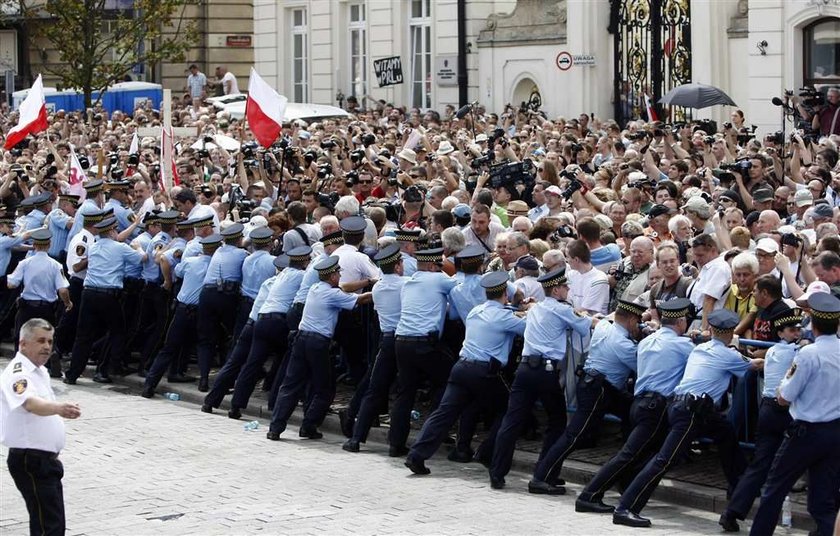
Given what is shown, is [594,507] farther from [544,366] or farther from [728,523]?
[544,366]

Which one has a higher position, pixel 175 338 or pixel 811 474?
pixel 175 338

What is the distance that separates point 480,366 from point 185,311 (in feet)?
17.2

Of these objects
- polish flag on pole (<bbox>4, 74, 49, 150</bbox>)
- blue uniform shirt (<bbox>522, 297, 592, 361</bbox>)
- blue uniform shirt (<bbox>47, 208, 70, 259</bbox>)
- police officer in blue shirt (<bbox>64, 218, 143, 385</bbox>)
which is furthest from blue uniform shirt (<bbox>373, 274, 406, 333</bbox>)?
polish flag on pole (<bbox>4, 74, 49, 150</bbox>)

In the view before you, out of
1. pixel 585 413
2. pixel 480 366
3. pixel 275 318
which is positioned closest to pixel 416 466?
pixel 480 366

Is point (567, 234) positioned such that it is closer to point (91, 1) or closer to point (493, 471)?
point (493, 471)

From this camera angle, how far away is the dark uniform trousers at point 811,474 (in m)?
11.0

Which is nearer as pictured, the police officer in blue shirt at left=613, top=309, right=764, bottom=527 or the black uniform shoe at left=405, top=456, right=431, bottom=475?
the police officer in blue shirt at left=613, top=309, right=764, bottom=527

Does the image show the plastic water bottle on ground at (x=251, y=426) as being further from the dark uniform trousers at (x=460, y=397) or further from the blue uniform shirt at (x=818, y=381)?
the blue uniform shirt at (x=818, y=381)

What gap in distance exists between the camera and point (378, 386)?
1482 cm

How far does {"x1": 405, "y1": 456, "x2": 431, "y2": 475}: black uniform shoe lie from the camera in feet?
45.3

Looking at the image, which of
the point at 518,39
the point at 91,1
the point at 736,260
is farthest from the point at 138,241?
the point at 91,1

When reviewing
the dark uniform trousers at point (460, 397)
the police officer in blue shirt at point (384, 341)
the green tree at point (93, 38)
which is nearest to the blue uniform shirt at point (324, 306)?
the police officer in blue shirt at point (384, 341)

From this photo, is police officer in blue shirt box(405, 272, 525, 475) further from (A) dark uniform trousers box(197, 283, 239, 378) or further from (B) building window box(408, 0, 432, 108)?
(B) building window box(408, 0, 432, 108)

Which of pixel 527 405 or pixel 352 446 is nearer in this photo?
pixel 527 405
